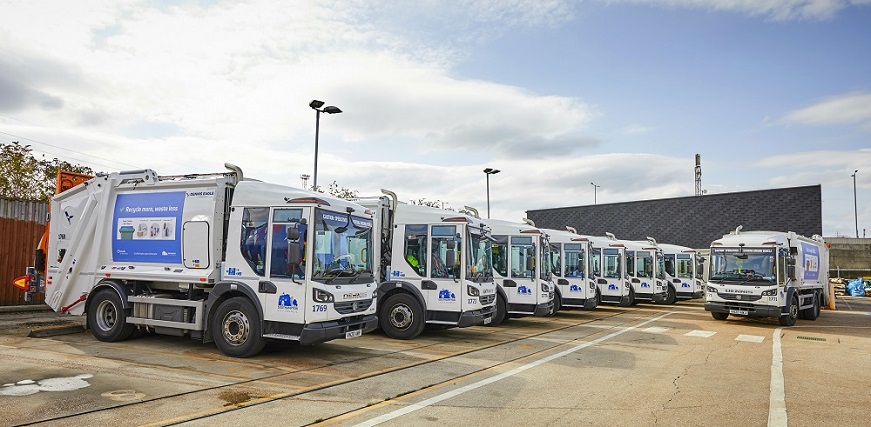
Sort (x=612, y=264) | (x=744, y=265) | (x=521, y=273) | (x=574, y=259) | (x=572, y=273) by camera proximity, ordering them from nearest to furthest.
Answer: (x=521, y=273) → (x=744, y=265) → (x=572, y=273) → (x=574, y=259) → (x=612, y=264)

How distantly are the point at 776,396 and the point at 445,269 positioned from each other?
665cm

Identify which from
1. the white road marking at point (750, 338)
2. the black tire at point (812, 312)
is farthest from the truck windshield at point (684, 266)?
the white road marking at point (750, 338)

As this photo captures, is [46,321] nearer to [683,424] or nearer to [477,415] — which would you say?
[477,415]

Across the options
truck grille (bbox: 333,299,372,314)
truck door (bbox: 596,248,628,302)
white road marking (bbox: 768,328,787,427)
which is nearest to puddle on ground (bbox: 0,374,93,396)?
truck grille (bbox: 333,299,372,314)

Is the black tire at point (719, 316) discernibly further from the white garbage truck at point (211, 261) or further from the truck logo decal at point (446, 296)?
the white garbage truck at point (211, 261)

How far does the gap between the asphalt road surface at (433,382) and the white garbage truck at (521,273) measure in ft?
7.74

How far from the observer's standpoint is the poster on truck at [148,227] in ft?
34.4

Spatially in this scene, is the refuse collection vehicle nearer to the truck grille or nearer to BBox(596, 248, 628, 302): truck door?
BBox(596, 248, 628, 302): truck door

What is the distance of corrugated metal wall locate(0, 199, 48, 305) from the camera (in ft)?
51.0

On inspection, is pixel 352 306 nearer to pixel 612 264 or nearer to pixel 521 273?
pixel 521 273

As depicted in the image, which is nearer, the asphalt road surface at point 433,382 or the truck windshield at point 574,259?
the asphalt road surface at point 433,382

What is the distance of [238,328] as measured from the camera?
962cm

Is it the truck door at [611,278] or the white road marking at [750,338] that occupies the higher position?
the truck door at [611,278]

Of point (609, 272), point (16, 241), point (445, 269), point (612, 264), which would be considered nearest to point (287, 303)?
point (445, 269)
